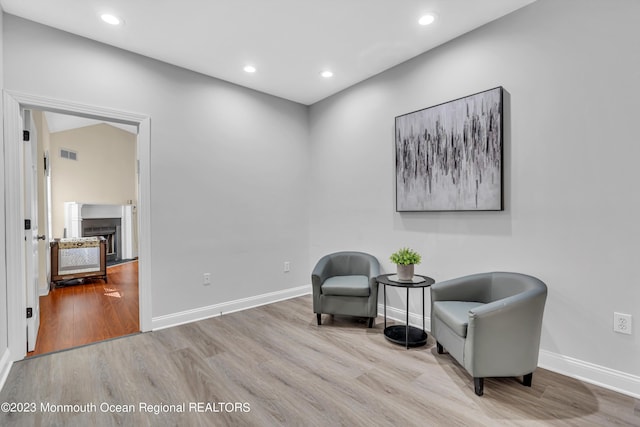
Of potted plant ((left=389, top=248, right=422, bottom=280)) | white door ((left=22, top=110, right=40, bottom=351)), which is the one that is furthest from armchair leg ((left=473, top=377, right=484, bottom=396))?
white door ((left=22, top=110, right=40, bottom=351))

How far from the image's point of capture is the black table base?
2.72 meters

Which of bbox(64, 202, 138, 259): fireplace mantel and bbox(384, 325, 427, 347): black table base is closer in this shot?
bbox(384, 325, 427, 347): black table base

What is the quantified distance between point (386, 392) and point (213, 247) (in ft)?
7.76

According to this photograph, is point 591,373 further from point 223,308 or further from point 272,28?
point 272,28

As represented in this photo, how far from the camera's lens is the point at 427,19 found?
2561 mm

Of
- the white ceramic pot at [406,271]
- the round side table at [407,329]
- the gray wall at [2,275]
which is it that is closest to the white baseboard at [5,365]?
the gray wall at [2,275]

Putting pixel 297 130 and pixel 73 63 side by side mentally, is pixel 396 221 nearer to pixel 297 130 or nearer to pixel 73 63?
pixel 297 130

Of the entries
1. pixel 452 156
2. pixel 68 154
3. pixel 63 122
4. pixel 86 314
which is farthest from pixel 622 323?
pixel 68 154

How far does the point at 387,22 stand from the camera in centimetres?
261

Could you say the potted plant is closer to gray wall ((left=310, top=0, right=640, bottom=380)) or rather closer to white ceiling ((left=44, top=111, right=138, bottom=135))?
gray wall ((left=310, top=0, right=640, bottom=380))

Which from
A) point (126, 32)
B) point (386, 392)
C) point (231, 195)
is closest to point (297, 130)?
point (231, 195)

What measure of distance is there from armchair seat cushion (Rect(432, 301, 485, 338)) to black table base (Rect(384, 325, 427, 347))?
1.24 ft

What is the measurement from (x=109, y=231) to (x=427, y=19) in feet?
26.0

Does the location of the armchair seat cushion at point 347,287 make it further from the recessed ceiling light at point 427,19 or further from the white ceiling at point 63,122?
the white ceiling at point 63,122
